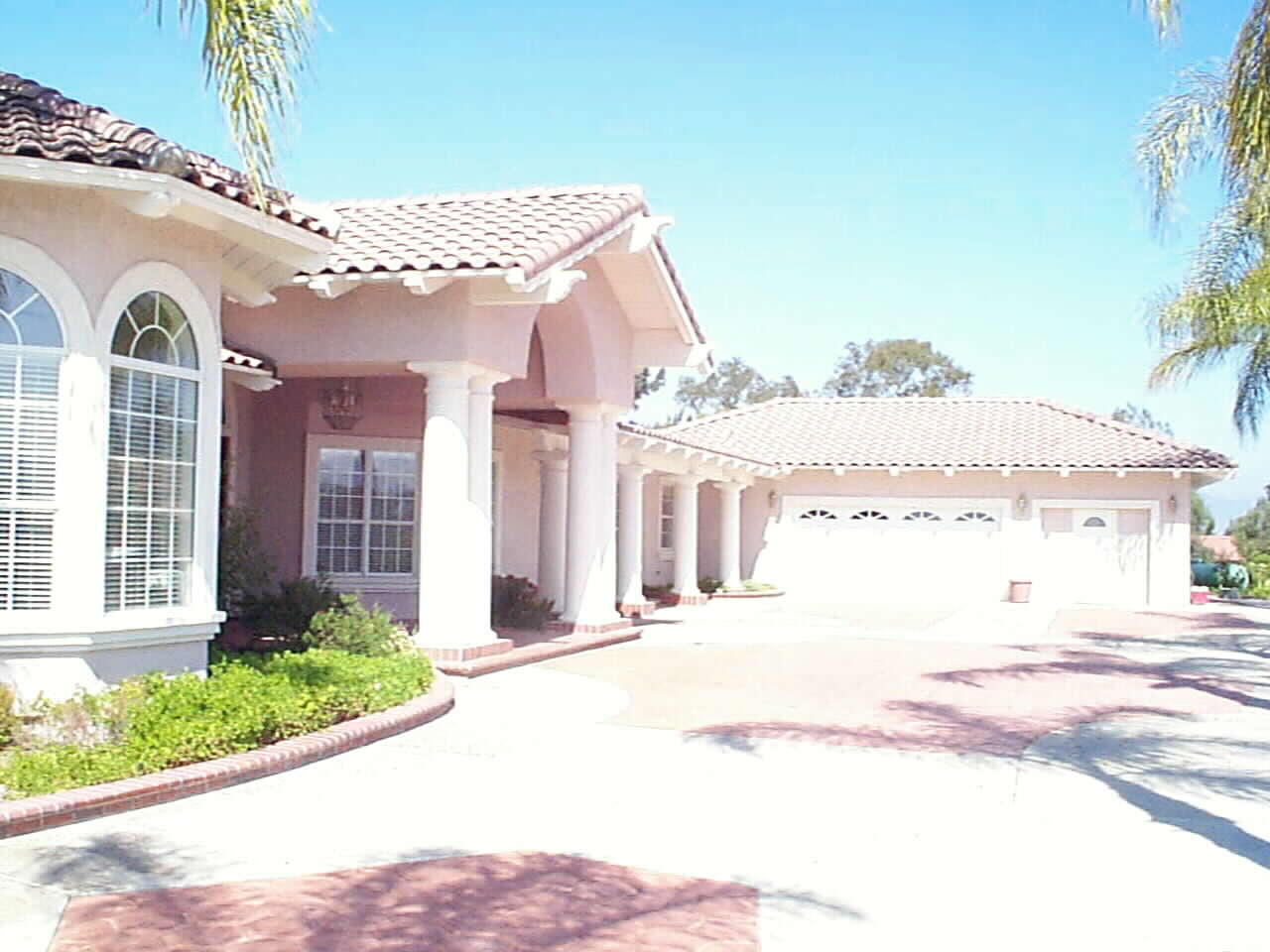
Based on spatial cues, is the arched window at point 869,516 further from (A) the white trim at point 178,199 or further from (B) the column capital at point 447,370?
(A) the white trim at point 178,199

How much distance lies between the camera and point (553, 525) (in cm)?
1939

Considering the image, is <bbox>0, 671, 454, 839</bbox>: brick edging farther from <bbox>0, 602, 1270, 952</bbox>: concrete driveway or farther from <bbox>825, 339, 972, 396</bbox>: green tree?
<bbox>825, 339, 972, 396</bbox>: green tree

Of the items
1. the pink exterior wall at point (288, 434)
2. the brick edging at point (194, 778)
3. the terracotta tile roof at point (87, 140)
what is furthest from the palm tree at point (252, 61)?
the pink exterior wall at point (288, 434)

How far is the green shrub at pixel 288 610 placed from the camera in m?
13.2

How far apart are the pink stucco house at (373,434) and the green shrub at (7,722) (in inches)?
14.9

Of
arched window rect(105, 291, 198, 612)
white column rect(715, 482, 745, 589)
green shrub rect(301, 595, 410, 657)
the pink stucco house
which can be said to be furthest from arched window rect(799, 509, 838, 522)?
arched window rect(105, 291, 198, 612)

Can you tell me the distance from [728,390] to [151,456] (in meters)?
71.7

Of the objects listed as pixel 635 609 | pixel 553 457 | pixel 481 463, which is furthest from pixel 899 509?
pixel 481 463

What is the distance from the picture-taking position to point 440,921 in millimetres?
5539

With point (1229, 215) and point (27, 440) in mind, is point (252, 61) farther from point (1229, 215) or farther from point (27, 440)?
point (1229, 215)

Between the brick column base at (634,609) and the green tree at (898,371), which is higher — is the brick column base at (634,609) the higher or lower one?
the lower one

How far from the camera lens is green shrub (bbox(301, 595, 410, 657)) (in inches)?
478

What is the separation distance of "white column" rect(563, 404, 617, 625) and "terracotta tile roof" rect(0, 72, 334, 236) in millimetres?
8090

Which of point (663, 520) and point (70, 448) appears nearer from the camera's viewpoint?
point (70, 448)
